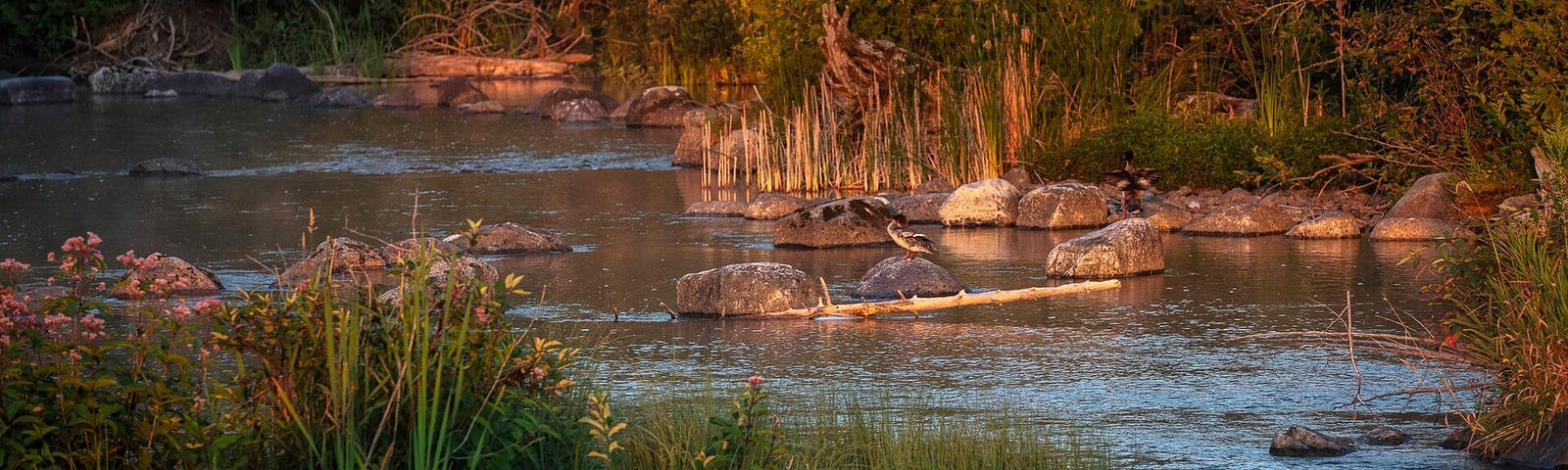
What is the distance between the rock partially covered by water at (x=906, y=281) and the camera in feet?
31.7

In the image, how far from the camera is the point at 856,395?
697cm

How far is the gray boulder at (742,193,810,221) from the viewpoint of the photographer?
13.4 metres

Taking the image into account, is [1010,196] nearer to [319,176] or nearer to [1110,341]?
[1110,341]

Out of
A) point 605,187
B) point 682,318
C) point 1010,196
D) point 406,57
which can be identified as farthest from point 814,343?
point 406,57

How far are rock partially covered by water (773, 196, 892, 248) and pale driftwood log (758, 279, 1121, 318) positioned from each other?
2327mm

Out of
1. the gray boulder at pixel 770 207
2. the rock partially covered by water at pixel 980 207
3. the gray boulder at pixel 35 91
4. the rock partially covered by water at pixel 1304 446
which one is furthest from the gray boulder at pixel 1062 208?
the gray boulder at pixel 35 91

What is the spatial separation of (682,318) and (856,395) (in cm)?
220

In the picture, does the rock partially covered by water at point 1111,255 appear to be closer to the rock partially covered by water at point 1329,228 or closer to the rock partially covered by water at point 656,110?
the rock partially covered by water at point 1329,228

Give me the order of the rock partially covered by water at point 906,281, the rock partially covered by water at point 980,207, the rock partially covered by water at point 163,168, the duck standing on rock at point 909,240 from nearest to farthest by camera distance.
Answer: the rock partially covered by water at point 906,281
the duck standing on rock at point 909,240
the rock partially covered by water at point 980,207
the rock partially covered by water at point 163,168

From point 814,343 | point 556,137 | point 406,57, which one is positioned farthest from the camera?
point 406,57

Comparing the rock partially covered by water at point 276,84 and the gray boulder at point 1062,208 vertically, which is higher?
the rock partially covered by water at point 276,84

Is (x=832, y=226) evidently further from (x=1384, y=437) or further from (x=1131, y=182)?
(x=1384, y=437)

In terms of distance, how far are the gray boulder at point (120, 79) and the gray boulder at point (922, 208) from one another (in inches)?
824

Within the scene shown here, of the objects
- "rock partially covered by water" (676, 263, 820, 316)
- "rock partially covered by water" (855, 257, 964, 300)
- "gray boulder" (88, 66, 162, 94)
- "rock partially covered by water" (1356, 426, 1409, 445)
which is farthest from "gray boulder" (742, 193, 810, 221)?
"gray boulder" (88, 66, 162, 94)
